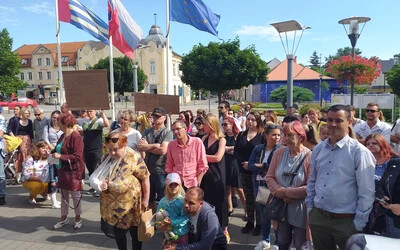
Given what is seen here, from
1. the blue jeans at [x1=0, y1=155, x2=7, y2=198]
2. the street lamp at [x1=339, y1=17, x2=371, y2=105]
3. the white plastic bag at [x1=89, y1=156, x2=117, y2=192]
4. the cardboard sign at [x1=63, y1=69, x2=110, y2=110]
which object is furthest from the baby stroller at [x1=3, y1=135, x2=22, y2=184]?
the street lamp at [x1=339, y1=17, x2=371, y2=105]

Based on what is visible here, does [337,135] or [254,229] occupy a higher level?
[337,135]

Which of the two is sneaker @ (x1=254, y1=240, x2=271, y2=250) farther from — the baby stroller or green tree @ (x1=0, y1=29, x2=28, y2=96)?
green tree @ (x1=0, y1=29, x2=28, y2=96)

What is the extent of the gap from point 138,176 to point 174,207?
29.3 inches

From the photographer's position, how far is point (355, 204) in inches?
108

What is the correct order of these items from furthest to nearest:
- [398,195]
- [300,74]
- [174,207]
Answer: [300,74], [174,207], [398,195]

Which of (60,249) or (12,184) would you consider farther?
(12,184)

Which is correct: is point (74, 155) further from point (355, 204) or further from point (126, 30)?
point (126, 30)

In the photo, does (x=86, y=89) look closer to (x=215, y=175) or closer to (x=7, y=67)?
(x=215, y=175)

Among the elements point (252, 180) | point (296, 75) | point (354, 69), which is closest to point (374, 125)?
point (252, 180)

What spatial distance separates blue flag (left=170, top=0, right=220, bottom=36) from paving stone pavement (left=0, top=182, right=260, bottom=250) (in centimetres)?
557

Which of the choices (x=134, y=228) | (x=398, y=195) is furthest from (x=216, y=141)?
(x=398, y=195)

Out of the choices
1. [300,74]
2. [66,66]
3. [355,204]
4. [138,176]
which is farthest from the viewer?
[66,66]

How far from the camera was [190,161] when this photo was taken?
4184 mm

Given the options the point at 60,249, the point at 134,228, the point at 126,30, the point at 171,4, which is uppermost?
the point at 171,4
